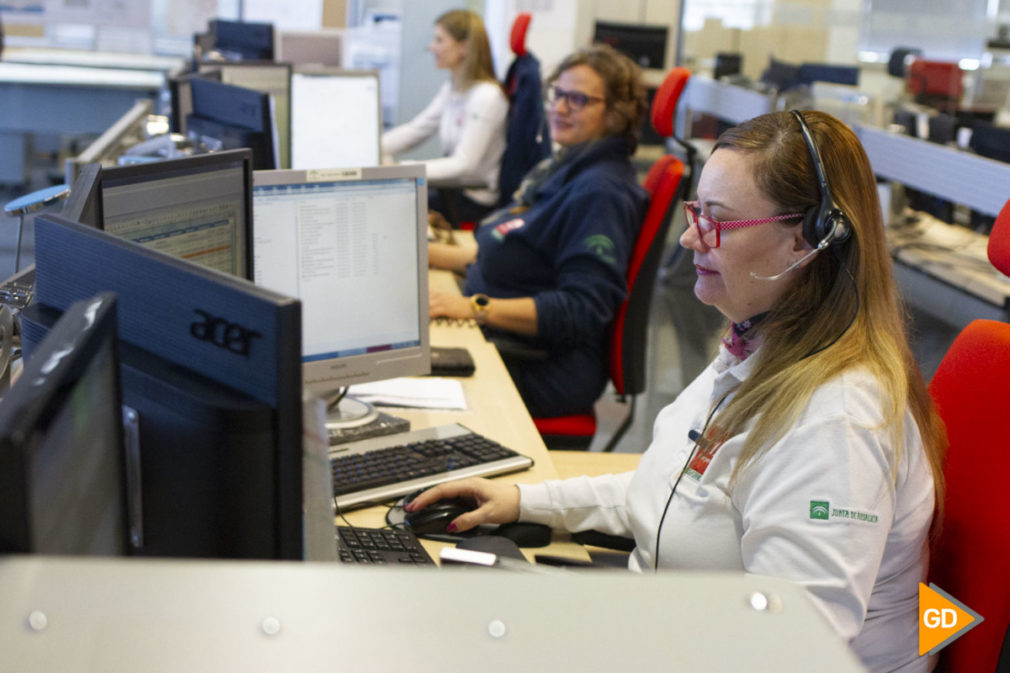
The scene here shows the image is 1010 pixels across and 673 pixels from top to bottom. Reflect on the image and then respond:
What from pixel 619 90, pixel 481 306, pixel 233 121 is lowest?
pixel 481 306

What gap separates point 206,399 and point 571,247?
184 centimetres

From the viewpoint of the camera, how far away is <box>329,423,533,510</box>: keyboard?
1598 mm

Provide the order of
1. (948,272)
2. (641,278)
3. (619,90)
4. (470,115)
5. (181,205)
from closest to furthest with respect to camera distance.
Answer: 1. (181,205)
2. (641,278)
3. (619,90)
4. (948,272)
5. (470,115)

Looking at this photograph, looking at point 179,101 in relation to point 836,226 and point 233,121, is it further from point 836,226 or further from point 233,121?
point 836,226

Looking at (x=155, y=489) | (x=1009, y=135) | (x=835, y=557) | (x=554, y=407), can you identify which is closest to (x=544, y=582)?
(x=155, y=489)

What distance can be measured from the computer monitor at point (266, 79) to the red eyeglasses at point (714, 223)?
2.24 meters

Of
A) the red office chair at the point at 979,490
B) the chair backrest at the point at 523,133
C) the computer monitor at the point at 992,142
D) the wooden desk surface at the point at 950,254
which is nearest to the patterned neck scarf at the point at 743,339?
the red office chair at the point at 979,490

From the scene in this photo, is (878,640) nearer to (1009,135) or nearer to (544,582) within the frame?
(544,582)

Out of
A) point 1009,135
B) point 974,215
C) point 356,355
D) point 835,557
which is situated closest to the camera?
point 835,557

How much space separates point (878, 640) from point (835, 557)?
9.1 inches

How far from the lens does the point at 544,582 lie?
0.49 metres

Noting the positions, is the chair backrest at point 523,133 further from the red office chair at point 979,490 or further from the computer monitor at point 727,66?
the computer monitor at point 727,66

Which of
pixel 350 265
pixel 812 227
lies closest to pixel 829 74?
pixel 350 265

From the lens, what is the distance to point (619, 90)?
2756mm
